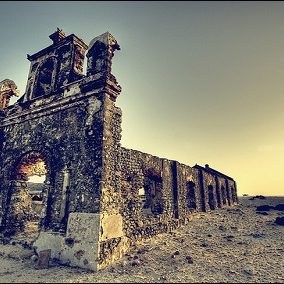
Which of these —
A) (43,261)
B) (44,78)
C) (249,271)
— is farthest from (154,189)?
(44,78)

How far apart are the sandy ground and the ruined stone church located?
43 centimetres

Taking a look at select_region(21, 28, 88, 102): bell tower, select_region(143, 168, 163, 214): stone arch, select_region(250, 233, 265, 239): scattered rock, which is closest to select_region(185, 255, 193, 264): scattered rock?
select_region(143, 168, 163, 214): stone arch

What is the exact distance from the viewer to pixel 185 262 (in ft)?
18.0

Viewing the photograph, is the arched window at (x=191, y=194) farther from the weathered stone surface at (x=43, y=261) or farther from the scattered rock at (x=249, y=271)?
the weathered stone surface at (x=43, y=261)

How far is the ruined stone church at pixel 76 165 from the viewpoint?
5.55 meters

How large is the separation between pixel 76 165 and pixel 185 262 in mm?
3679

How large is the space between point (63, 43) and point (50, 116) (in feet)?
9.27

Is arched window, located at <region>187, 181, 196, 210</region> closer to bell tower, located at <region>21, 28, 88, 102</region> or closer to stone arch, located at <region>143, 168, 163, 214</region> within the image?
stone arch, located at <region>143, 168, 163, 214</region>

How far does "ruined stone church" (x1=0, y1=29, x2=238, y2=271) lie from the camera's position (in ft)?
18.2

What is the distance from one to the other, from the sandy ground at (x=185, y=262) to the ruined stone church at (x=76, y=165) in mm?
429

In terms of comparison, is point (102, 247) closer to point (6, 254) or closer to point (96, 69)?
point (6, 254)

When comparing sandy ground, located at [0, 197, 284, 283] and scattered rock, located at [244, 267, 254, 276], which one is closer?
sandy ground, located at [0, 197, 284, 283]

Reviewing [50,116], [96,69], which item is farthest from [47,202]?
[96,69]

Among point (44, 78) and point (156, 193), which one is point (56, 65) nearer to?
point (44, 78)
